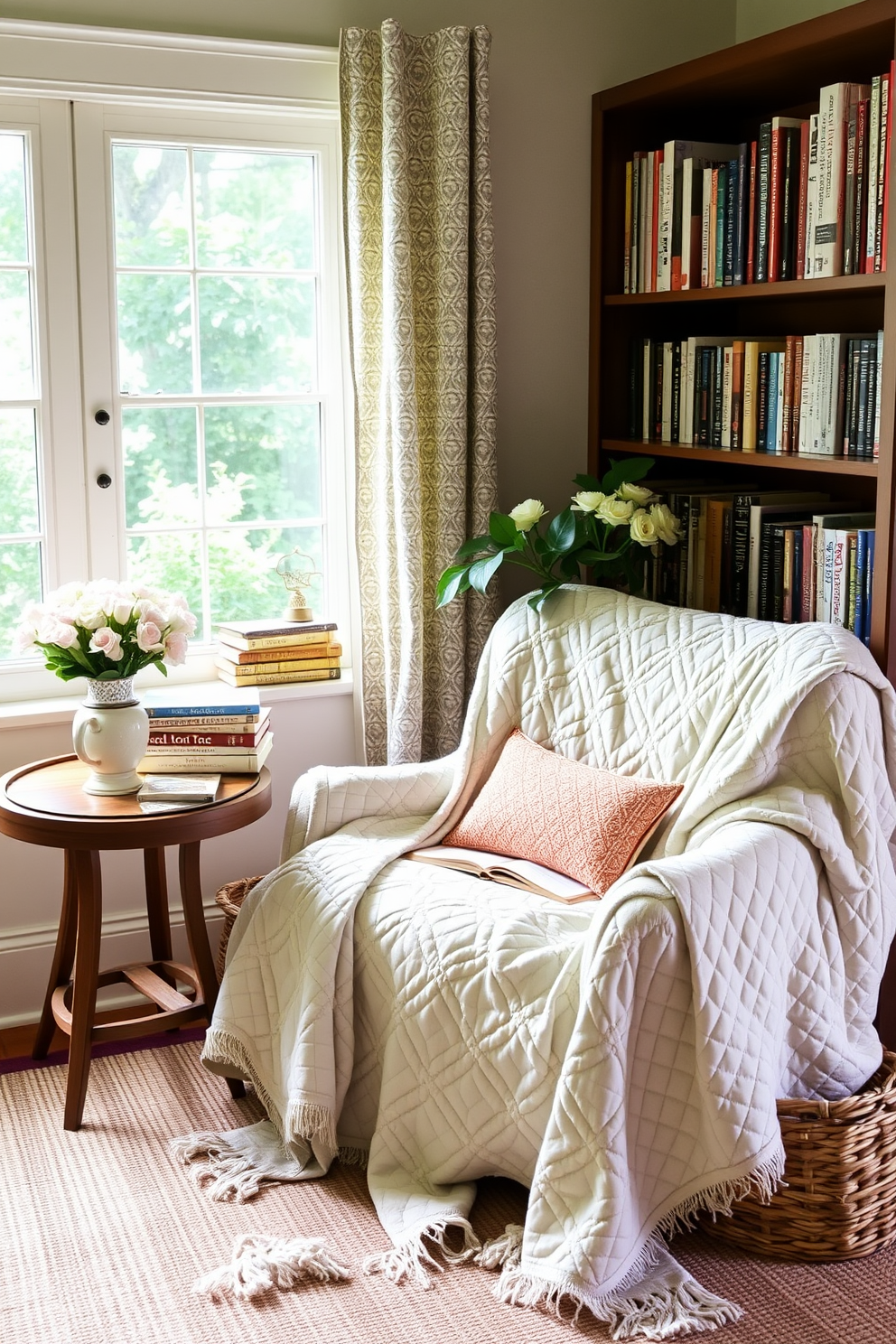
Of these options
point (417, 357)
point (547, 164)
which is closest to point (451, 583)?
point (417, 357)

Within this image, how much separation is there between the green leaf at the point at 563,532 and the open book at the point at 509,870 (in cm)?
73

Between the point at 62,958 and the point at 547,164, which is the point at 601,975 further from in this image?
the point at 547,164

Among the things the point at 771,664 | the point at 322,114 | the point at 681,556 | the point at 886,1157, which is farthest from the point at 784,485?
the point at 886,1157

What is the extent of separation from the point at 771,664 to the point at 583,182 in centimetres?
154

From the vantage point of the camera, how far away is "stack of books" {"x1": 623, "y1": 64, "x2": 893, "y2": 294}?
2547 mm

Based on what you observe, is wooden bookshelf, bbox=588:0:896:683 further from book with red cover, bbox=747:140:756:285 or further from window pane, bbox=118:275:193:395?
window pane, bbox=118:275:193:395

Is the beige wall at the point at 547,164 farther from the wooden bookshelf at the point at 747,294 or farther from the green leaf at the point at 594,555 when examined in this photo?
the green leaf at the point at 594,555

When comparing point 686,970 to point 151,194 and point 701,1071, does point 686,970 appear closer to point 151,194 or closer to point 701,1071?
point 701,1071

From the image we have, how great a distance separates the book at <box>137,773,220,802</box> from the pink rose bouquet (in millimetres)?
216

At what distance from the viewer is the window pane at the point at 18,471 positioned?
2.99m

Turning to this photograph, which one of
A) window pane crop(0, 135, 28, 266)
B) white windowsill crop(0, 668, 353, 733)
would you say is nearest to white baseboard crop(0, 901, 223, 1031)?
white windowsill crop(0, 668, 353, 733)

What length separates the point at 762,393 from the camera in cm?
289

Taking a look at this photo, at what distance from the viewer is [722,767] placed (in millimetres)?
2350

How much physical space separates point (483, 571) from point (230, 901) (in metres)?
0.88
